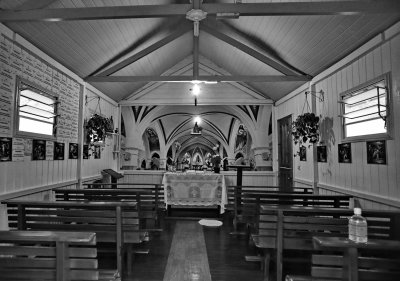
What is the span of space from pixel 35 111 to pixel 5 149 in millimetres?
804

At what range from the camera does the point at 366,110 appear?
3.40m

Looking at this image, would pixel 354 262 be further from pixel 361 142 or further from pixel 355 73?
pixel 355 73

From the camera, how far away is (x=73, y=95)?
4.84 m

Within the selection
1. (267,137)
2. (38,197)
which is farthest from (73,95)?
(267,137)

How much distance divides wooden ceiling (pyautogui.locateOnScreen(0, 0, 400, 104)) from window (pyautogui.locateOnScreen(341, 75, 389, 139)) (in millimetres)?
670

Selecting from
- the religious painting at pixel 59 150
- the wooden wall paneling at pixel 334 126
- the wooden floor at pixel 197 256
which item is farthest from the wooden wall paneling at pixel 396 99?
the religious painting at pixel 59 150

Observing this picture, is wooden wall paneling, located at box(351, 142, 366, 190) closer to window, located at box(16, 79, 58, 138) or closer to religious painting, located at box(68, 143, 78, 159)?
window, located at box(16, 79, 58, 138)

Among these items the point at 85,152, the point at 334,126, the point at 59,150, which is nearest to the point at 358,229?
the point at 334,126

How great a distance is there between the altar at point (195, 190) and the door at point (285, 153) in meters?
1.74

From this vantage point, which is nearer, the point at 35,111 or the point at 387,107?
the point at 387,107

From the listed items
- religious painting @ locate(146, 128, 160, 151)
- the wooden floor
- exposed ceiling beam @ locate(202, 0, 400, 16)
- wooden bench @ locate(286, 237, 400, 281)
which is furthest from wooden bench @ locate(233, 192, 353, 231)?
religious painting @ locate(146, 128, 160, 151)

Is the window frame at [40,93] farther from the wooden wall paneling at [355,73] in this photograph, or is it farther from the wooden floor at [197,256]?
the wooden wall paneling at [355,73]

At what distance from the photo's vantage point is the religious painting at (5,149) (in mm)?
2924

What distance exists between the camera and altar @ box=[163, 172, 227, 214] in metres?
5.80
